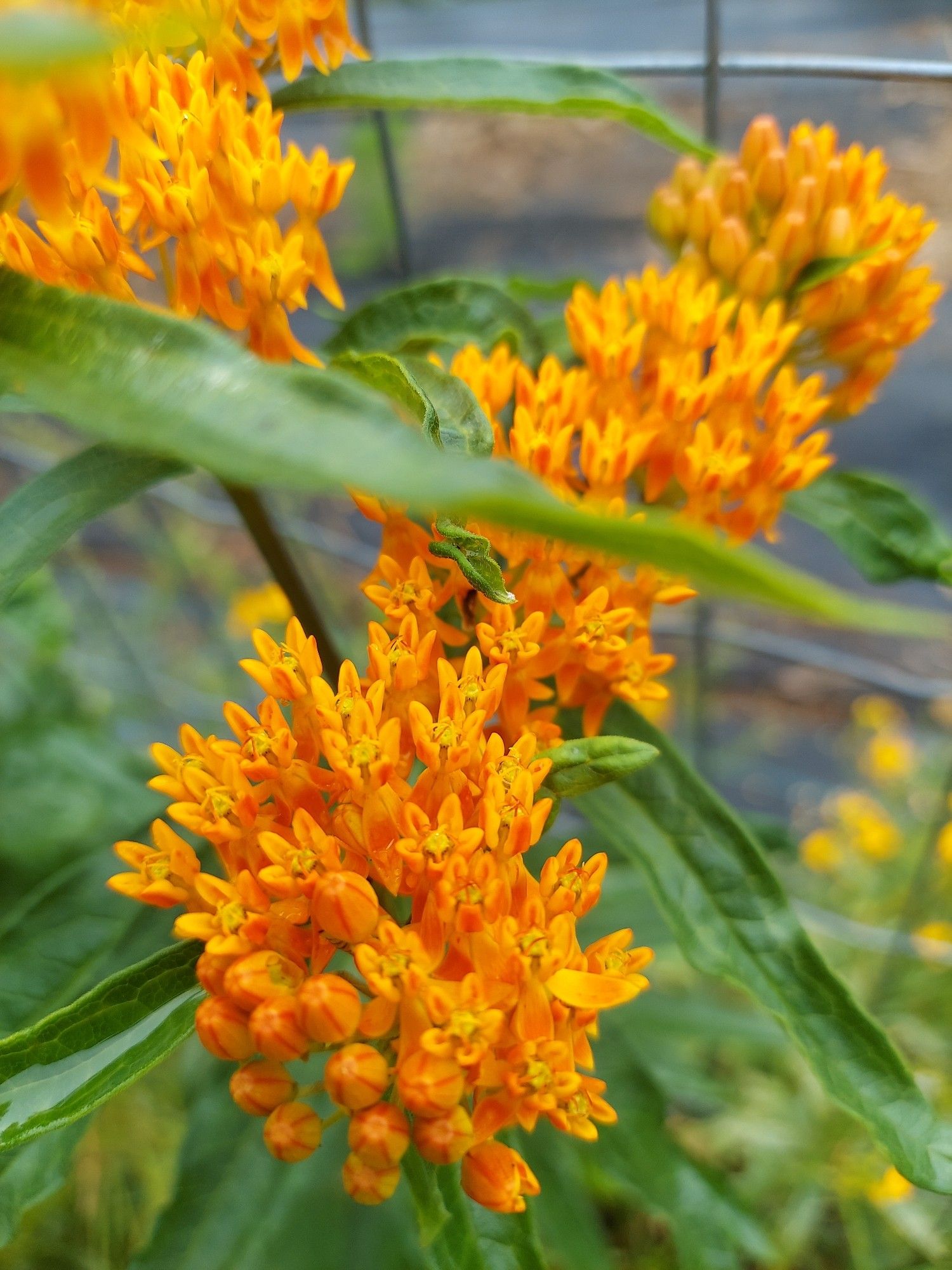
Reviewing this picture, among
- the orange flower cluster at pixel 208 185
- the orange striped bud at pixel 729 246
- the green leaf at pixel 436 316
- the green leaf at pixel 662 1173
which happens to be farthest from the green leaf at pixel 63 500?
the green leaf at pixel 662 1173

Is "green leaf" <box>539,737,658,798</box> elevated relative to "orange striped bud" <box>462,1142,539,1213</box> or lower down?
elevated

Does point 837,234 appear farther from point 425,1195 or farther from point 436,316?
point 425,1195

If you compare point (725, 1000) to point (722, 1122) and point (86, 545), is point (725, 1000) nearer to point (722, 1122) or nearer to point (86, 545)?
point (722, 1122)

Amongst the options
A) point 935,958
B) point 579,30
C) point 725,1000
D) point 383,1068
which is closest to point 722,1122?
point 725,1000

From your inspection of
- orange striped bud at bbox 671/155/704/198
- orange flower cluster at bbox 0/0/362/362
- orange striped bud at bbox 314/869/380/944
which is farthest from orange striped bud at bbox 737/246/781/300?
orange striped bud at bbox 314/869/380/944

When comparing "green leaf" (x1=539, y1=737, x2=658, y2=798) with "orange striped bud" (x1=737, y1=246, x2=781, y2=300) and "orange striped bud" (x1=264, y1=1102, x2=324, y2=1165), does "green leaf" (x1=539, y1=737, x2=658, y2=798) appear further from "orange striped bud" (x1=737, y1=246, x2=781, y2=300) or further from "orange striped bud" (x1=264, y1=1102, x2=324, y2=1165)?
"orange striped bud" (x1=737, y1=246, x2=781, y2=300)

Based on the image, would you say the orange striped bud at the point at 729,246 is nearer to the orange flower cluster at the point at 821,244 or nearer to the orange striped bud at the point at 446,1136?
the orange flower cluster at the point at 821,244

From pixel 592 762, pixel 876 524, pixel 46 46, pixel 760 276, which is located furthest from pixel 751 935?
pixel 46 46
